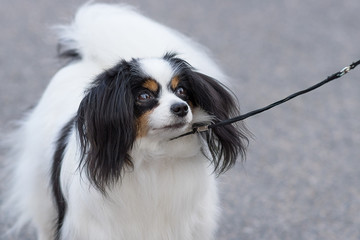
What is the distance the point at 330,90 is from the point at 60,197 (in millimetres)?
3976

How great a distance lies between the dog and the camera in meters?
2.31

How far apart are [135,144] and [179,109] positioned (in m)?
0.24

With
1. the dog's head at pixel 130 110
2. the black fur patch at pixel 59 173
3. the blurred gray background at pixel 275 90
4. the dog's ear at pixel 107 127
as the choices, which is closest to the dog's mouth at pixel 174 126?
the dog's head at pixel 130 110

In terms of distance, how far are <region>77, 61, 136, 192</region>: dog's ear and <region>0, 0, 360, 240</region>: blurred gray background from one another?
141 centimetres

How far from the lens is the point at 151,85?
232 centimetres

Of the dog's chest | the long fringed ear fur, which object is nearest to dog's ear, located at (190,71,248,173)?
the long fringed ear fur

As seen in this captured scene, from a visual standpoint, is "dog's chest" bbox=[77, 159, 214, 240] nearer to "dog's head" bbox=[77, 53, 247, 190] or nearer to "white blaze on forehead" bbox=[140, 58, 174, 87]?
"dog's head" bbox=[77, 53, 247, 190]

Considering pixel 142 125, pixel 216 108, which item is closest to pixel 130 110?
pixel 142 125

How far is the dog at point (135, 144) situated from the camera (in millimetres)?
2307

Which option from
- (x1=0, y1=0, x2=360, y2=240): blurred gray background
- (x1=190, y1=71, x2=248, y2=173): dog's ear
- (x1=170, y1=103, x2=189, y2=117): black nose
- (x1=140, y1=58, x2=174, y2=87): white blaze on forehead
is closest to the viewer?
(x1=170, y1=103, x2=189, y2=117): black nose

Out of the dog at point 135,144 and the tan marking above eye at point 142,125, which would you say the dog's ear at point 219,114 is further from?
the tan marking above eye at point 142,125

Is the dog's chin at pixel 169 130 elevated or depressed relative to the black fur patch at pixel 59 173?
elevated

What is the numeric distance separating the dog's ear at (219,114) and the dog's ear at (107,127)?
295 millimetres

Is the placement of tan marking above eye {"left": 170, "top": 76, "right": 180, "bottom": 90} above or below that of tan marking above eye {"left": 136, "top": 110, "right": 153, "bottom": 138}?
above
